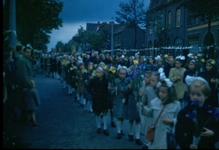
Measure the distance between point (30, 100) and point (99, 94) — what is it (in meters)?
2.03

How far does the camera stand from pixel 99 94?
21.2 ft

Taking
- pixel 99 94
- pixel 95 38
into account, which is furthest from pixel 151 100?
pixel 95 38

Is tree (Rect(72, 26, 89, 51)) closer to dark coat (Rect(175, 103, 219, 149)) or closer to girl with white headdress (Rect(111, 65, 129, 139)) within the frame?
girl with white headdress (Rect(111, 65, 129, 139))

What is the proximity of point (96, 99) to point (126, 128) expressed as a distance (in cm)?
117

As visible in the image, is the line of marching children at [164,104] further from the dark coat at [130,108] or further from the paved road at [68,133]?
the paved road at [68,133]

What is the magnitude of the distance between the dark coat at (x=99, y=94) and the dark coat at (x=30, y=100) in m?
1.68

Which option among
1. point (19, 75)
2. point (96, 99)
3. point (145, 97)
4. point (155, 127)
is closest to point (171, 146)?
point (155, 127)

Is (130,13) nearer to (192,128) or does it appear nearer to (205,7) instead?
(205,7)

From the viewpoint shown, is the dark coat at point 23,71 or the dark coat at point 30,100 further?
the dark coat at point 30,100

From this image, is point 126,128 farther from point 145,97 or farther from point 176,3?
point 176,3

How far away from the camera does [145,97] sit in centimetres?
511

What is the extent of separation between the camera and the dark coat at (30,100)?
697cm

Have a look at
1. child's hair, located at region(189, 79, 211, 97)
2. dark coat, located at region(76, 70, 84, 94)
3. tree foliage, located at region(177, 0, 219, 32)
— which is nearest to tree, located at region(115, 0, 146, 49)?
tree foliage, located at region(177, 0, 219, 32)

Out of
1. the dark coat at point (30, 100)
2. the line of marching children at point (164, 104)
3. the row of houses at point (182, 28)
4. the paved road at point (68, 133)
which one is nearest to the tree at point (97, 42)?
the row of houses at point (182, 28)
